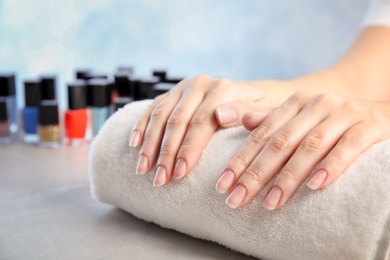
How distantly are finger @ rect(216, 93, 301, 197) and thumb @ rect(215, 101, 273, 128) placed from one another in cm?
2

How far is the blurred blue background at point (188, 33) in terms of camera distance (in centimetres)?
204

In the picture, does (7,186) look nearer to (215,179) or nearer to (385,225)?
(215,179)

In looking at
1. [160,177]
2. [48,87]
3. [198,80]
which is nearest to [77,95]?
[48,87]

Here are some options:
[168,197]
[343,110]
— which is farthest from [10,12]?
[343,110]

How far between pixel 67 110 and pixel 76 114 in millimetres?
45

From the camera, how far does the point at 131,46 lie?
2.12m

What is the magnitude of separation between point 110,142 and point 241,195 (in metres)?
0.28

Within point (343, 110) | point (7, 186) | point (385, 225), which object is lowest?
point (7, 186)

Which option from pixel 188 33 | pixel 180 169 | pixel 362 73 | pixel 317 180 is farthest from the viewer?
pixel 188 33

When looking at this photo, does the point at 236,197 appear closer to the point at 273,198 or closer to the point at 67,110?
the point at 273,198

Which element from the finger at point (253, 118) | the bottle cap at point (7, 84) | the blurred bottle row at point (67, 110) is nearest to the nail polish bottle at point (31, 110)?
the blurred bottle row at point (67, 110)

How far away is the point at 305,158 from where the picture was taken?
0.81 metres

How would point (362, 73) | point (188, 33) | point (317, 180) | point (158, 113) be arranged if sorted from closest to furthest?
Result: point (317, 180) → point (158, 113) → point (362, 73) → point (188, 33)

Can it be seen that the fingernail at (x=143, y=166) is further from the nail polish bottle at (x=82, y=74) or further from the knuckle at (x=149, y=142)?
the nail polish bottle at (x=82, y=74)
